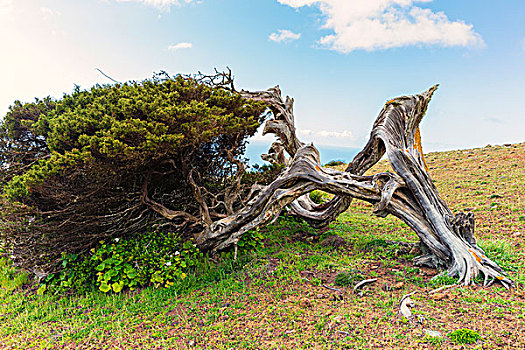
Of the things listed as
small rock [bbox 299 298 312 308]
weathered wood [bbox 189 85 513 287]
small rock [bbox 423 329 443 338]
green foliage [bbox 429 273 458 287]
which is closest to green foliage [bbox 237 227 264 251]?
weathered wood [bbox 189 85 513 287]

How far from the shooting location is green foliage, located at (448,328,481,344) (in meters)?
3.50

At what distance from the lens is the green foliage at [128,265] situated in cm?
594

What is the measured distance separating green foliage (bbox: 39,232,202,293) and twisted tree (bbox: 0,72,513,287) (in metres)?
A: 0.30

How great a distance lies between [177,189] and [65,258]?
2.57 m

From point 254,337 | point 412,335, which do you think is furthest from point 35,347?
point 412,335

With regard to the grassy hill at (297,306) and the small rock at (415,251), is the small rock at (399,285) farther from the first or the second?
the small rock at (415,251)

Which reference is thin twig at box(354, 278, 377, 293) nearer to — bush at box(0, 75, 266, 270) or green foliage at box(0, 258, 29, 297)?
bush at box(0, 75, 266, 270)

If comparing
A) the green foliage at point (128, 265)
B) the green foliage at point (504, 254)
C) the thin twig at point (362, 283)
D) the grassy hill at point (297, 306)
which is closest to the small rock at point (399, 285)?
the grassy hill at point (297, 306)

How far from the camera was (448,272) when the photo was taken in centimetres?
519

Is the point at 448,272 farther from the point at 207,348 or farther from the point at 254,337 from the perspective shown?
the point at 207,348

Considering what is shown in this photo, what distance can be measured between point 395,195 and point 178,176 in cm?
448

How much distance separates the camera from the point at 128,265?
6.02 m

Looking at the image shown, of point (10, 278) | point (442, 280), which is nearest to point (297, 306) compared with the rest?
point (442, 280)

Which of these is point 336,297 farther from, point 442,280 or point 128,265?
point 128,265
